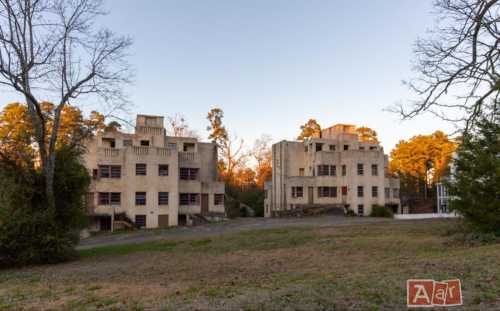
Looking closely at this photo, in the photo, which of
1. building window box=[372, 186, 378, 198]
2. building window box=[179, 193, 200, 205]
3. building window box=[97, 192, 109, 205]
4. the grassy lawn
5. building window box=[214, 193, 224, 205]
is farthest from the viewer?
building window box=[372, 186, 378, 198]

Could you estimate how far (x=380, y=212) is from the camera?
44.0 metres

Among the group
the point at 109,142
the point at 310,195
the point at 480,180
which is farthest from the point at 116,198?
the point at 480,180

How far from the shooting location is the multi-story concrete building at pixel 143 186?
118 ft

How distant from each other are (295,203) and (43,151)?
31009mm

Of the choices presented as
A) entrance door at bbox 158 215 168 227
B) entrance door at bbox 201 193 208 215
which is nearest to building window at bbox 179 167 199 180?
entrance door at bbox 201 193 208 215

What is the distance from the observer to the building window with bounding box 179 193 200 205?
38.7 meters

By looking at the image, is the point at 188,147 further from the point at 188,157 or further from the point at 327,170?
the point at 327,170

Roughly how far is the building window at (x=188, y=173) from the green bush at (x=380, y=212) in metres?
20.0

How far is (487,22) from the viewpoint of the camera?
1303 centimetres

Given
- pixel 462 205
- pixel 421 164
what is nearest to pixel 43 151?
pixel 462 205

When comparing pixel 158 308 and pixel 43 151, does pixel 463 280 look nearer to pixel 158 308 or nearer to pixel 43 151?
pixel 158 308

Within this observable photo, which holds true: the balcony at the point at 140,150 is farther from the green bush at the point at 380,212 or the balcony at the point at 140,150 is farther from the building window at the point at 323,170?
the green bush at the point at 380,212

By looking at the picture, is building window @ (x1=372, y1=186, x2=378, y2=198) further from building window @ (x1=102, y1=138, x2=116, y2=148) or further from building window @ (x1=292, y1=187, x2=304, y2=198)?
building window @ (x1=102, y1=138, x2=116, y2=148)
